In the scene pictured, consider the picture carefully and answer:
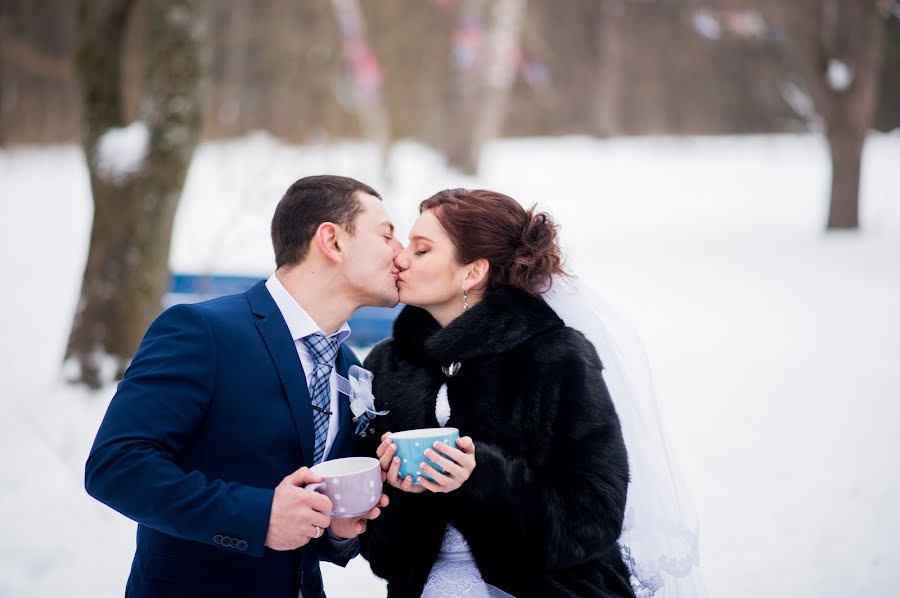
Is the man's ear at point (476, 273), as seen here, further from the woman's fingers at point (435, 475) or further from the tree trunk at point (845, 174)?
the tree trunk at point (845, 174)

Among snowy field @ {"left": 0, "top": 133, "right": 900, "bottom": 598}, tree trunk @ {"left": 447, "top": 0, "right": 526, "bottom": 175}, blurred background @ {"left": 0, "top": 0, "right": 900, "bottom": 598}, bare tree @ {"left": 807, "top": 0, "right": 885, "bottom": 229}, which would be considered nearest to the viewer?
snowy field @ {"left": 0, "top": 133, "right": 900, "bottom": 598}

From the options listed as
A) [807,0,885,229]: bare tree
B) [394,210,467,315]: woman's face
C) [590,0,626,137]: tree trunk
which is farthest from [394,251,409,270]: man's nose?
[590,0,626,137]: tree trunk

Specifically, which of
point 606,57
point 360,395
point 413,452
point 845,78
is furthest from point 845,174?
point 606,57

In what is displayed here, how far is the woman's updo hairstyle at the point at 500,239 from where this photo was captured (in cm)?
238

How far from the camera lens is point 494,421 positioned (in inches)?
88.4

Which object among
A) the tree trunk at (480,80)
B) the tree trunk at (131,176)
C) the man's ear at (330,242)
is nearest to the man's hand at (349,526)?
the man's ear at (330,242)

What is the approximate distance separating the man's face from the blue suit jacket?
0.85 ft

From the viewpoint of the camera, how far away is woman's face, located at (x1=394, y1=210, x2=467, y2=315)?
237 centimetres

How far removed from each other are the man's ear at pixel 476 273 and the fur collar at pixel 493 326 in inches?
2.7

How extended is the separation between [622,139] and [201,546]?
24400 millimetres

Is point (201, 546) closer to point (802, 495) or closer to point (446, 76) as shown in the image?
point (802, 495)

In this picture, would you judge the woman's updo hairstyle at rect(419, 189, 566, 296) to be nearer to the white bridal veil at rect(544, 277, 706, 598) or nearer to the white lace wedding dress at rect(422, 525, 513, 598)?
the white bridal veil at rect(544, 277, 706, 598)

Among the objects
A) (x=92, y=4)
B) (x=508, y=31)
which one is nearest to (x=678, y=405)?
(x=92, y=4)

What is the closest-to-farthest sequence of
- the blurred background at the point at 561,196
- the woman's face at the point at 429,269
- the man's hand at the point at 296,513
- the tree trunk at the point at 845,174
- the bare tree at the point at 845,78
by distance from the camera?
the man's hand at the point at 296,513, the woman's face at the point at 429,269, the blurred background at the point at 561,196, the bare tree at the point at 845,78, the tree trunk at the point at 845,174
